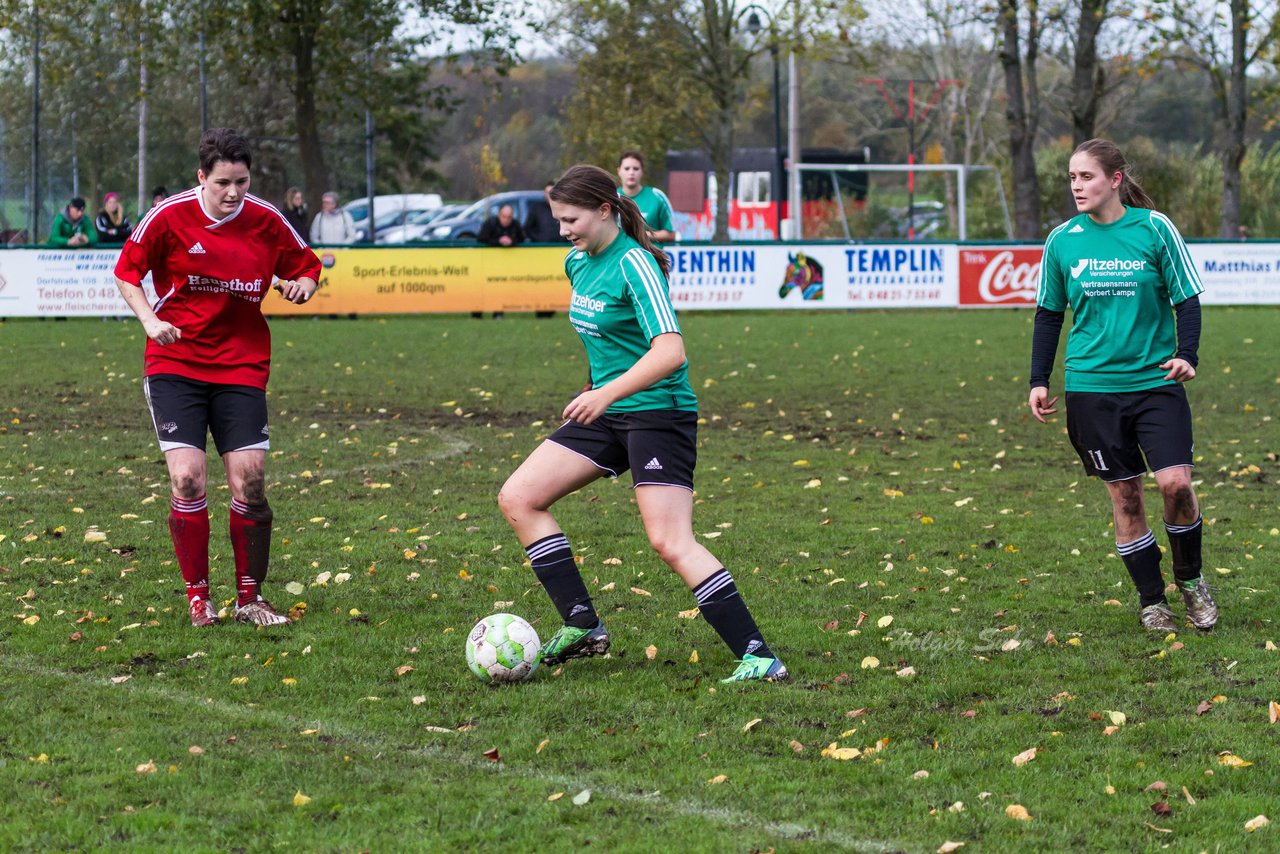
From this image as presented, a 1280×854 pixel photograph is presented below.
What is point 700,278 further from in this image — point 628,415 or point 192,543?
point 628,415

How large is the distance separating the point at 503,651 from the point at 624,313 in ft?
4.17

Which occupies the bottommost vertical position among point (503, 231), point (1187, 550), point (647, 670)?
point (647, 670)

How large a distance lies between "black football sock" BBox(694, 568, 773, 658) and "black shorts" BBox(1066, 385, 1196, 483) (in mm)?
1591

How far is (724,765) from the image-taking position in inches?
187

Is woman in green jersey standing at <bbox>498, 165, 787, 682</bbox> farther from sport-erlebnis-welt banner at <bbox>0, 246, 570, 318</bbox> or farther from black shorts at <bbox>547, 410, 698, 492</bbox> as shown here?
sport-erlebnis-welt banner at <bbox>0, 246, 570, 318</bbox>

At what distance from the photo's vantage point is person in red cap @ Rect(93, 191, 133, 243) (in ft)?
75.4

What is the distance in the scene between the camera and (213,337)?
658 centimetres

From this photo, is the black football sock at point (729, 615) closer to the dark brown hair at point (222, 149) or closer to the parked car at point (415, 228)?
the dark brown hair at point (222, 149)

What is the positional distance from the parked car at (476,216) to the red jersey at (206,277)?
30.0m

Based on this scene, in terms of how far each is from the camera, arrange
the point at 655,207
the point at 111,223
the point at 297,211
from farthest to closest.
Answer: the point at 297,211 < the point at 111,223 < the point at 655,207

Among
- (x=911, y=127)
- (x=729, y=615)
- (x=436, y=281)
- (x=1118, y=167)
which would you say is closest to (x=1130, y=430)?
(x=1118, y=167)

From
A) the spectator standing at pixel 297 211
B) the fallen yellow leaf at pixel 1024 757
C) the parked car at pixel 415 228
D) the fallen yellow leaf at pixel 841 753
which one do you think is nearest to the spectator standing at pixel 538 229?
the spectator standing at pixel 297 211

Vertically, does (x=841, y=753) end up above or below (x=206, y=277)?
below

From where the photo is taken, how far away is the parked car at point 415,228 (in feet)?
130
